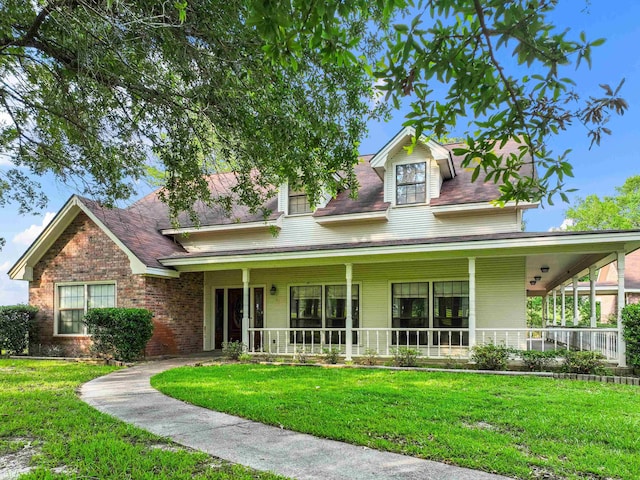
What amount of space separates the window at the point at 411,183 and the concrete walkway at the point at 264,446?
8546 mm

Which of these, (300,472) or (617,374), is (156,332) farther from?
(617,374)

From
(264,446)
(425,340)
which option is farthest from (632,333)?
(264,446)

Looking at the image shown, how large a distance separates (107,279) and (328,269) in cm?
667

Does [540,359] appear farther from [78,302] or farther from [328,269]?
[78,302]

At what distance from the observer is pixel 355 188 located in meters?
7.92

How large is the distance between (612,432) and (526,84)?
4.39 meters

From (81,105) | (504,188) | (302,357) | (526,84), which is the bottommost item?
(302,357)

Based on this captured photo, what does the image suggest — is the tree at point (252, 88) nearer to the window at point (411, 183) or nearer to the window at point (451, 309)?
the window at point (411, 183)

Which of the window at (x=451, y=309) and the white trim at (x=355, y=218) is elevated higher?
the white trim at (x=355, y=218)

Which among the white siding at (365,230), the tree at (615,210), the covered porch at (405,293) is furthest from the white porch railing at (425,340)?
the tree at (615,210)

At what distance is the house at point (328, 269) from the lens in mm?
11836

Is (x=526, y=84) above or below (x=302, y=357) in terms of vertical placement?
above

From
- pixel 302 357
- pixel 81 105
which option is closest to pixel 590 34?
pixel 81 105

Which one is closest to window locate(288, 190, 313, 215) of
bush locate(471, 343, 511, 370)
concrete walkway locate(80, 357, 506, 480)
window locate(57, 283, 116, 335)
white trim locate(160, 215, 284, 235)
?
white trim locate(160, 215, 284, 235)
